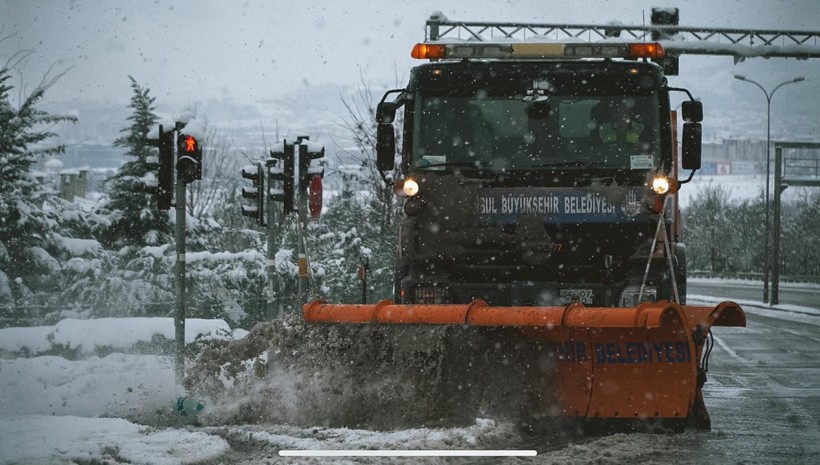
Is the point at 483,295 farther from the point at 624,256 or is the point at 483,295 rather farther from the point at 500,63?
the point at 500,63

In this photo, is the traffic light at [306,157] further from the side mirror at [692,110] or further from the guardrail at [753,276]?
the guardrail at [753,276]

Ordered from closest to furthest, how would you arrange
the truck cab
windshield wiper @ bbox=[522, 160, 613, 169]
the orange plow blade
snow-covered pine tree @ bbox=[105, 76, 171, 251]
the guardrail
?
the orange plow blade < the truck cab < windshield wiper @ bbox=[522, 160, 613, 169] < snow-covered pine tree @ bbox=[105, 76, 171, 251] < the guardrail

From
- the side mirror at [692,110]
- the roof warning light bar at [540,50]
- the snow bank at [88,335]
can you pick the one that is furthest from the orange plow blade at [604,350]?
the snow bank at [88,335]

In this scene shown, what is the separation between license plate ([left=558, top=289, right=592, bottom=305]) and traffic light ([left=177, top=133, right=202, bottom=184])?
5.05 metres

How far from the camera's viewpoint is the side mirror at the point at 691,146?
928 centimetres

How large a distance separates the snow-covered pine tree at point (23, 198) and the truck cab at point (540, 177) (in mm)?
11518

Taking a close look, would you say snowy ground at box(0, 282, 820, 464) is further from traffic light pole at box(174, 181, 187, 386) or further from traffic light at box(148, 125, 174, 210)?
traffic light at box(148, 125, 174, 210)

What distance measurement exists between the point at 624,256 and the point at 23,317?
42.8 ft

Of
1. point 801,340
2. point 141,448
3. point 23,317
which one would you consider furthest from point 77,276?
point 801,340

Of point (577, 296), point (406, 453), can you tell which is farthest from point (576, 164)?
point (406, 453)

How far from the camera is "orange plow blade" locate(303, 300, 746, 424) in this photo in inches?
287

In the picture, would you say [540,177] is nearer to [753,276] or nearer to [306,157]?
[306,157]

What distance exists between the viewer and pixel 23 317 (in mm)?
18312

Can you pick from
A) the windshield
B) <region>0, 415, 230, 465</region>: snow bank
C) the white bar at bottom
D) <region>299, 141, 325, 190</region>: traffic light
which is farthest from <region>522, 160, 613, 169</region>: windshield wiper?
<region>299, 141, 325, 190</region>: traffic light
